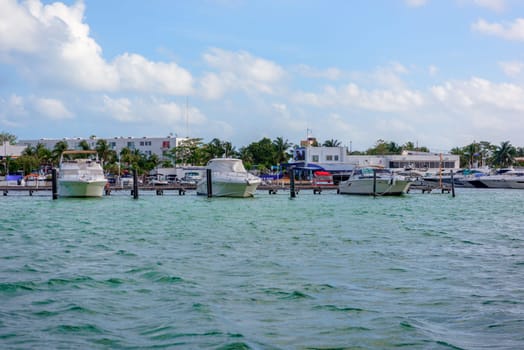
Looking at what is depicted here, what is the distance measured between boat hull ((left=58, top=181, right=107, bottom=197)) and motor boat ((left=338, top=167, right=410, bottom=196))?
2689 cm

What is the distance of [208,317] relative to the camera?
1258 cm

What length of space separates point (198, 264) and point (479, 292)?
26.0 ft

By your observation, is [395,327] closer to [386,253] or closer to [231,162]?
[386,253]

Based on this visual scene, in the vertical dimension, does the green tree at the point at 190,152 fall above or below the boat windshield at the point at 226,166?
above

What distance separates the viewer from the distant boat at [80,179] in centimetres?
5909

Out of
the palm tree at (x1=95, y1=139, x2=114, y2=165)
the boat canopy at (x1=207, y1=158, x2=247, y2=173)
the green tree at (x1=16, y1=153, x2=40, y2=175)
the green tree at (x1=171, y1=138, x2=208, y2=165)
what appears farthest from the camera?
the green tree at (x1=171, y1=138, x2=208, y2=165)

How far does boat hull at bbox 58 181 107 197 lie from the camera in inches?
2325

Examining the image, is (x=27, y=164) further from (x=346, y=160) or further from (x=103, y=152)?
(x=346, y=160)

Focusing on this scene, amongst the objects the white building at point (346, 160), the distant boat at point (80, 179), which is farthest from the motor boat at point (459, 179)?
the distant boat at point (80, 179)

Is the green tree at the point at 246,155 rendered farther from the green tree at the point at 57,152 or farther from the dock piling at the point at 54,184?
the dock piling at the point at 54,184

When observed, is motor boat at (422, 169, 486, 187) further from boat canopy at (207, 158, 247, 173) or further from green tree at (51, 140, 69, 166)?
green tree at (51, 140, 69, 166)

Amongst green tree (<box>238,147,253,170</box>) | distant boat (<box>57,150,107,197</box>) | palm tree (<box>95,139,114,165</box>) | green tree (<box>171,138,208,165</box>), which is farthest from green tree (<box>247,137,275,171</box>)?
distant boat (<box>57,150,107,197</box>)

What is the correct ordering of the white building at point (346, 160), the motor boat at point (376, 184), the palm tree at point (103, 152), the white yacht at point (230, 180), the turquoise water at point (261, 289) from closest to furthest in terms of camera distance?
the turquoise water at point (261, 289) < the white yacht at point (230, 180) < the motor boat at point (376, 184) < the white building at point (346, 160) < the palm tree at point (103, 152)

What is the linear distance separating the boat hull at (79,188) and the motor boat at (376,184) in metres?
26.9
